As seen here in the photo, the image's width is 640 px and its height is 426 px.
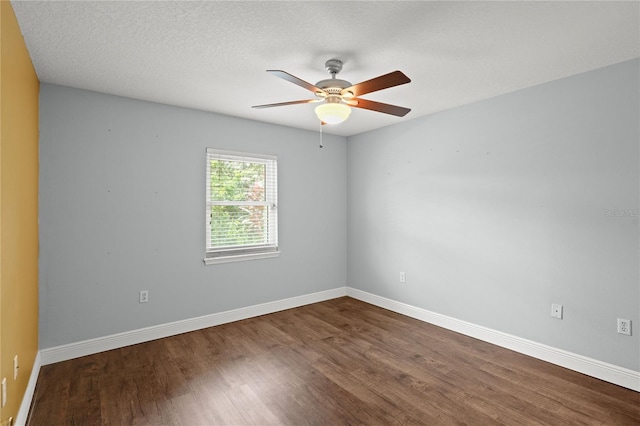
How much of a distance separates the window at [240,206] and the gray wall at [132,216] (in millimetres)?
106

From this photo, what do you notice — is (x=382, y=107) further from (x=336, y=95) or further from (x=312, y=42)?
(x=312, y=42)

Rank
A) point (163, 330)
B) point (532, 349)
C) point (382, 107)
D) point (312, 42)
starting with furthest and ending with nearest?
1. point (163, 330)
2. point (532, 349)
3. point (382, 107)
4. point (312, 42)

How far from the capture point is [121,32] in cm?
205

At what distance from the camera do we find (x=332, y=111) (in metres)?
2.33

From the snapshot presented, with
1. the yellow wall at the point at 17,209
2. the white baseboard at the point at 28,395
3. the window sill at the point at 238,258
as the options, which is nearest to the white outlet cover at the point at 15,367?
the yellow wall at the point at 17,209

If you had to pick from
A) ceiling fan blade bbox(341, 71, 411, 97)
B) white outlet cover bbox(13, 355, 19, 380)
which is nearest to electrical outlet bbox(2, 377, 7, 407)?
white outlet cover bbox(13, 355, 19, 380)

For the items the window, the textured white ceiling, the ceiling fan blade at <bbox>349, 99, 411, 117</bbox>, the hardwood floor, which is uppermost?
the textured white ceiling

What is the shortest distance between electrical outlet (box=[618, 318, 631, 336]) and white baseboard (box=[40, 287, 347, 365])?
3.17 m

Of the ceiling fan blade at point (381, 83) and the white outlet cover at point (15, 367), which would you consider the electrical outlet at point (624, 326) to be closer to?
the ceiling fan blade at point (381, 83)

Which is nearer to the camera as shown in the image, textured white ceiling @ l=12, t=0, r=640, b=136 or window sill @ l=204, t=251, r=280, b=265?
textured white ceiling @ l=12, t=0, r=640, b=136

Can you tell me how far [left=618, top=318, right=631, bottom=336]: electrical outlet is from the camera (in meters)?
2.48

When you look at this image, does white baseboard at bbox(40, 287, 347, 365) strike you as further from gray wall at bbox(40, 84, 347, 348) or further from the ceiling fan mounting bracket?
the ceiling fan mounting bracket

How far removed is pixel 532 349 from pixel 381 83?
2.73 m

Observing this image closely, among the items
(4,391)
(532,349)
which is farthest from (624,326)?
(4,391)
